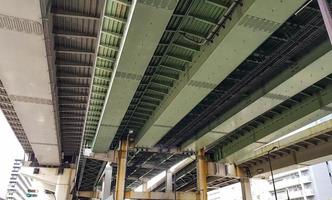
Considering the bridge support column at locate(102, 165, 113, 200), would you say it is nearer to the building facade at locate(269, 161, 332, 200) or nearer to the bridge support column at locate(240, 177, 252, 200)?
the bridge support column at locate(240, 177, 252, 200)

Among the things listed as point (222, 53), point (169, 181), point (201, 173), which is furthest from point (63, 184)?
point (222, 53)

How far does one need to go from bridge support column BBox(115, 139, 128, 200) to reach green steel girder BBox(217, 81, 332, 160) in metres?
5.26

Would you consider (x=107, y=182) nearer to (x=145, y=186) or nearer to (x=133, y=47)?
(x=145, y=186)

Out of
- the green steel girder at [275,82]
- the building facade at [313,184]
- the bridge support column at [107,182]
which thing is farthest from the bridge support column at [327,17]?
the building facade at [313,184]

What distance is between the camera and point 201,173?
13891 mm

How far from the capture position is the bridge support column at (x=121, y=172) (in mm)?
13017

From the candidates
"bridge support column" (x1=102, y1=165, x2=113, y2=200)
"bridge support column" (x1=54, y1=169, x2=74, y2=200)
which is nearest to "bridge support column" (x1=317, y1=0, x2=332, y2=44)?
"bridge support column" (x1=102, y1=165, x2=113, y2=200)

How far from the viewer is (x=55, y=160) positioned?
60.2 feet

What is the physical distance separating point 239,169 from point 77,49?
11478 millimetres

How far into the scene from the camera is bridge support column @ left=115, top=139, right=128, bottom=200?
1302cm

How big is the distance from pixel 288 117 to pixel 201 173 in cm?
565

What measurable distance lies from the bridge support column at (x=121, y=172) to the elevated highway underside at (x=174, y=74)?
0.16ft

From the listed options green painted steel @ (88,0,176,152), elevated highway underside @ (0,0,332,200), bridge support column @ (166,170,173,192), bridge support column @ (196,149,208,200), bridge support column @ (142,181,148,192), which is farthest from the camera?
bridge support column @ (142,181,148,192)

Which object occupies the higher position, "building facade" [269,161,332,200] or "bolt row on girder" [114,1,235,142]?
"building facade" [269,161,332,200]
